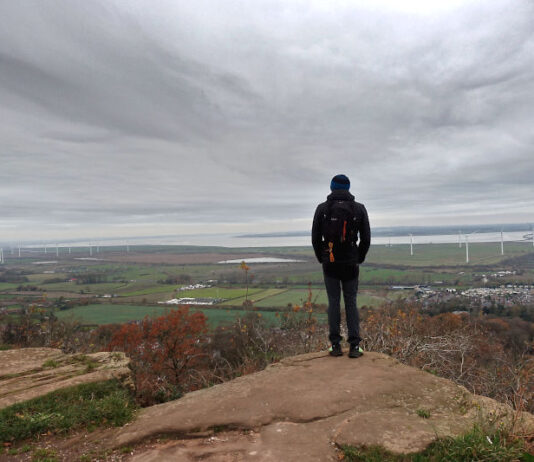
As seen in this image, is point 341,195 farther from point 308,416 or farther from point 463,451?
point 463,451

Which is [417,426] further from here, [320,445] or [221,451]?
[221,451]

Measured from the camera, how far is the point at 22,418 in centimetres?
372

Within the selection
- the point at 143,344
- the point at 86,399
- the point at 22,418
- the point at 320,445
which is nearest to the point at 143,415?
the point at 86,399

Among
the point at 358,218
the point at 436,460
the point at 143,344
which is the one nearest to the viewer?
the point at 436,460

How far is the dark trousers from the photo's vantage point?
5.50m

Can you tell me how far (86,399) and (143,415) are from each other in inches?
36.0

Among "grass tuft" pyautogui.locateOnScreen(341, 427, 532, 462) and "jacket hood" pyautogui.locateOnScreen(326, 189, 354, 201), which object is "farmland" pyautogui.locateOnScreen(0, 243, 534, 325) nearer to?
"jacket hood" pyautogui.locateOnScreen(326, 189, 354, 201)

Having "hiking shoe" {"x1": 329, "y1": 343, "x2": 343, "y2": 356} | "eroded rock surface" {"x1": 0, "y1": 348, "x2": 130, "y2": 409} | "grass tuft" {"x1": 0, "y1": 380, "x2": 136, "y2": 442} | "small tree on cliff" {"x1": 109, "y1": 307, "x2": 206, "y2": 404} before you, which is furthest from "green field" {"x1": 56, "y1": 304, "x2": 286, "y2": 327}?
"grass tuft" {"x1": 0, "y1": 380, "x2": 136, "y2": 442}

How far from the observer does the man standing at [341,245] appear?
206 inches

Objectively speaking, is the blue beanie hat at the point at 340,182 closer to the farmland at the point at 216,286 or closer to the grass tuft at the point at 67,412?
the grass tuft at the point at 67,412

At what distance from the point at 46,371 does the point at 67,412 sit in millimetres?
1820

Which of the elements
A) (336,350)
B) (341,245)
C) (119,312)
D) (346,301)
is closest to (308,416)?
(336,350)

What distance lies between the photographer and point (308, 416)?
365 centimetres

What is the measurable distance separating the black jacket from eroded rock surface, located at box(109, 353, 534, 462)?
1.75 m
